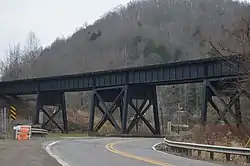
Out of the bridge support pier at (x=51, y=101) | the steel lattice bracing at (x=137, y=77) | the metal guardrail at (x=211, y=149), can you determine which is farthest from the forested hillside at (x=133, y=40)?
the metal guardrail at (x=211, y=149)

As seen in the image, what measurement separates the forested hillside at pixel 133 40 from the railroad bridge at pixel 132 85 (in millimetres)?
60514

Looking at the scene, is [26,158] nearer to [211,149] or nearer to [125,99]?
[211,149]

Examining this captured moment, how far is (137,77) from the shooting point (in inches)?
2525

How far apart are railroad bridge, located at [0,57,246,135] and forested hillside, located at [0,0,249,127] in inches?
2382

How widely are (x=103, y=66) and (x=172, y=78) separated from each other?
97663mm

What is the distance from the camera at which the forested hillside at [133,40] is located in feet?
497

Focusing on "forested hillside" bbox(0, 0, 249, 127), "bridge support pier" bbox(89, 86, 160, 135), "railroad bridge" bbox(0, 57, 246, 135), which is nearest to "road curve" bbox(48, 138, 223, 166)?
"railroad bridge" bbox(0, 57, 246, 135)

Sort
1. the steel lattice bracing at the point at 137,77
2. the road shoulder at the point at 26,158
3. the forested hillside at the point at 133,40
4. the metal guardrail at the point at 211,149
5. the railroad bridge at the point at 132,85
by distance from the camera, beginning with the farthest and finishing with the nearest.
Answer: the forested hillside at the point at 133,40, the steel lattice bracing at the point at 137,77, the railroad bridge at the point at 132,85, the metal guardrail at the point at 211,149, the road shoulder at the point at 26,158

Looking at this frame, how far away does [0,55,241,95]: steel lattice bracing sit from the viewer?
178ft

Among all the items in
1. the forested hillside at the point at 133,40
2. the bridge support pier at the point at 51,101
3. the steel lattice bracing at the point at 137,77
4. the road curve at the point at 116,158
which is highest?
the forested hillside at the point at 133,40

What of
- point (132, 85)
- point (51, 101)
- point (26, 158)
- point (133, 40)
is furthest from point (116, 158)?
point (133, 40)

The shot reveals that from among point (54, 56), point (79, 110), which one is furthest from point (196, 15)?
point (79, 110)

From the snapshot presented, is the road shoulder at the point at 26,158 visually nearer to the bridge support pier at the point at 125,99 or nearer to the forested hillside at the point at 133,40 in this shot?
the bridge support pier at the point at 125,99

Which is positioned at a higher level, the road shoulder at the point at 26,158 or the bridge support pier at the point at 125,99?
the bridge support pier at the point at 125,99
